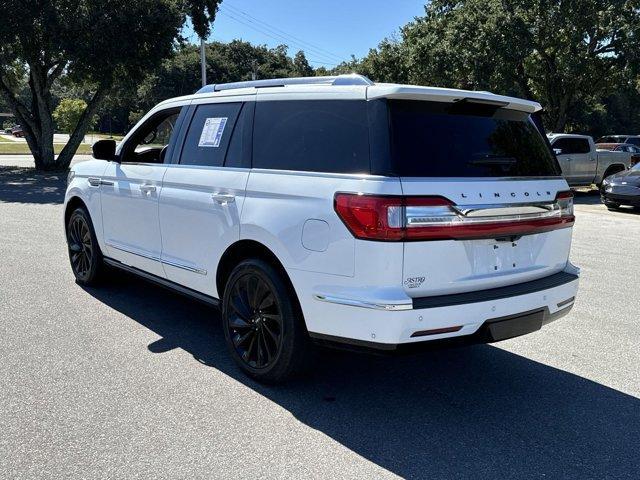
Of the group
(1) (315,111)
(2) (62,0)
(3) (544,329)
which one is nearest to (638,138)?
(2) (62,0)

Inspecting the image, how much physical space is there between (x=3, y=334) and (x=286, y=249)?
2.88m

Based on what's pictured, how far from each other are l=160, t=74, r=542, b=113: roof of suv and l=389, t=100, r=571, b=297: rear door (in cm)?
7

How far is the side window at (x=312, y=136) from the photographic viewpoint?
11.0 ft

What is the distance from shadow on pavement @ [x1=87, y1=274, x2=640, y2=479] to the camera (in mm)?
3041

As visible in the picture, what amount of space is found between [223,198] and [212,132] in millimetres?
708

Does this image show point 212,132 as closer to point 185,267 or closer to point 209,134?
point 209,134

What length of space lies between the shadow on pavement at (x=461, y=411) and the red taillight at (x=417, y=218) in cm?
117

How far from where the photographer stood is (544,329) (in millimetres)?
5223

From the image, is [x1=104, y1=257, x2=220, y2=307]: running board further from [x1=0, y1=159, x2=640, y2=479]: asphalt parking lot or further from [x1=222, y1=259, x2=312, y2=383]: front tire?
[x1=0, y1=159, x2=640, y2=479]: asphalt parking lot

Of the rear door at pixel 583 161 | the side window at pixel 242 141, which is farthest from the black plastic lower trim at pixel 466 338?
the rear door at pixel 583 161

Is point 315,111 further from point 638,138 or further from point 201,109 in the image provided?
point 638,138

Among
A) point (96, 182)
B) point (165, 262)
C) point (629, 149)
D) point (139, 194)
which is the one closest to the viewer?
point (165, 262)

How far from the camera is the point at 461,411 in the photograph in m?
3.62

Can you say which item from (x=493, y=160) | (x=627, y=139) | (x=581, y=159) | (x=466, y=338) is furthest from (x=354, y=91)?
(x=627, y=139)
